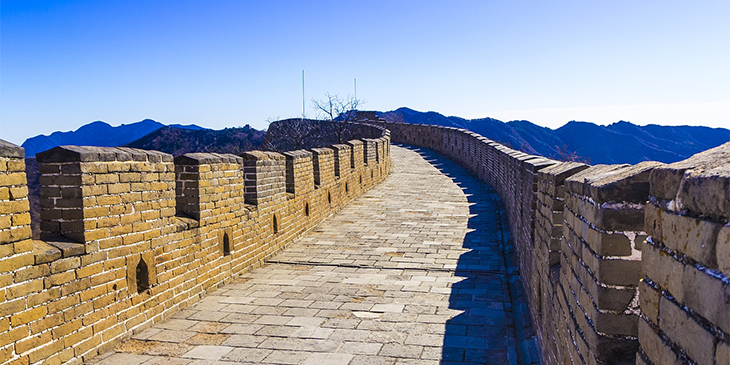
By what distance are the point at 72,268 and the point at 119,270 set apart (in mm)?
512

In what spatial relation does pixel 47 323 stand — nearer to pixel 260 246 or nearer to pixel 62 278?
pixel 62 278

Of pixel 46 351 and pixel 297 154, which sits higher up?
pixel 297 154

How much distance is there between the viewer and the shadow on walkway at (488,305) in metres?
4.20

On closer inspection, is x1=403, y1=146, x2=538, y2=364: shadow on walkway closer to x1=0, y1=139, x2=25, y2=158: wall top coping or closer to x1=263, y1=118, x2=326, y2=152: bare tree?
x1=0, y1=139, x2=25, y2=158: wall top coping

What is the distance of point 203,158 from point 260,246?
187cm

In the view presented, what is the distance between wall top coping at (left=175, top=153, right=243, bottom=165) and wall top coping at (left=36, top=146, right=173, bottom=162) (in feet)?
2.77

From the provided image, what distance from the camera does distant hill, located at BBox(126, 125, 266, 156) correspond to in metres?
67.9

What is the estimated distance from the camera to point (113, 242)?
14.0 feet

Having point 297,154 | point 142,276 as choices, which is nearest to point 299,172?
point 297,154

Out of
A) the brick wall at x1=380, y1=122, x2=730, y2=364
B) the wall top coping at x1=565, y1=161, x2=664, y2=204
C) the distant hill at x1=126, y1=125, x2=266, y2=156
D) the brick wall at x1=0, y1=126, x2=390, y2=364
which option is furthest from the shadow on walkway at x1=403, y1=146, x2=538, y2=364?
the distant hill at x1=126, y1=125, x2=266, y2=156

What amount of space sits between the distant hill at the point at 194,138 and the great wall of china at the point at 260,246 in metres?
60.2

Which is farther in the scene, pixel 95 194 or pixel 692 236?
pixel 95 194

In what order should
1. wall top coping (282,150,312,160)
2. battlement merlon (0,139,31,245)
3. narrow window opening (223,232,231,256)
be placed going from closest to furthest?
battlement merlon (0,139,31,245) → narrow window opening (223,232,231,256) → wall top coping (282,150,312,160)

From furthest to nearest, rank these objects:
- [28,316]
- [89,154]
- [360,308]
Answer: [360,308] → [89,154] → [28,316]
